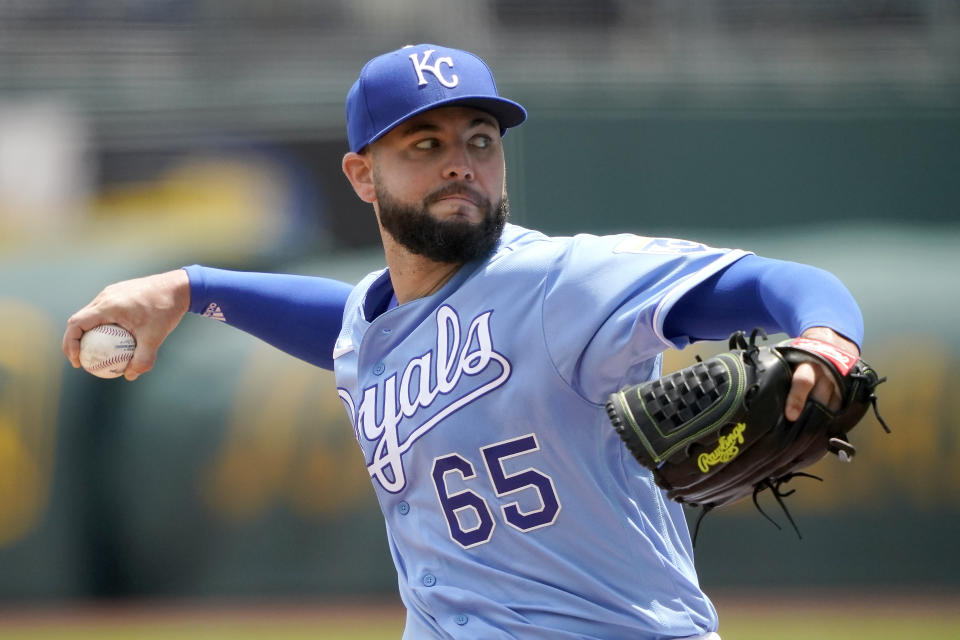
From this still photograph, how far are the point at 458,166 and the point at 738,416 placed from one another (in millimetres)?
789

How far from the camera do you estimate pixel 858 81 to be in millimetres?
8516

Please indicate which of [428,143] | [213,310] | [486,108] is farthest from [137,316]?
[486,108]

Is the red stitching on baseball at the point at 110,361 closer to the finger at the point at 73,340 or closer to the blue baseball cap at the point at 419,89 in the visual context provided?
the finger at the point at 73,340

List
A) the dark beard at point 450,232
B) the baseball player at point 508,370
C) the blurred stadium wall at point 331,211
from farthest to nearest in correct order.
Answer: the blurred stadium wall at point 331,211
the dark beard at point 450,232
the baseball player at point 508,370

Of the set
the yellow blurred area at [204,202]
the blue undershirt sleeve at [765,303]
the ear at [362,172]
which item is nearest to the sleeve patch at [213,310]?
the ear at [362,172]

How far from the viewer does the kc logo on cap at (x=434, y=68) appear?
7.12 feet

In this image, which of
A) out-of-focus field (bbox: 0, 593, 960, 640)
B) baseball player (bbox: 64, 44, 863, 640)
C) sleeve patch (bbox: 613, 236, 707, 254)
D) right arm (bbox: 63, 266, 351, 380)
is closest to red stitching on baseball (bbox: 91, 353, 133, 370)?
right arm (bbox: 63, 266, 351, 380)

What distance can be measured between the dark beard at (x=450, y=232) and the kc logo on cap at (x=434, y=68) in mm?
184

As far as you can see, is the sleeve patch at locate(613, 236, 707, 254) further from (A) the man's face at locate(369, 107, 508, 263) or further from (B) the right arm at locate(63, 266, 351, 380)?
(B) the right arm at locate(63, 266, 351, 380)

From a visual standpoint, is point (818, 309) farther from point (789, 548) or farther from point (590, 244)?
point (789, 548)

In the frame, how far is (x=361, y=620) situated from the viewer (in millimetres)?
6449

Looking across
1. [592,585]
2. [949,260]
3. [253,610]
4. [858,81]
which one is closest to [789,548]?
[949,260]

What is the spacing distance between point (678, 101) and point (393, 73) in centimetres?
651

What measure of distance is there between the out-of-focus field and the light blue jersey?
405 cm
